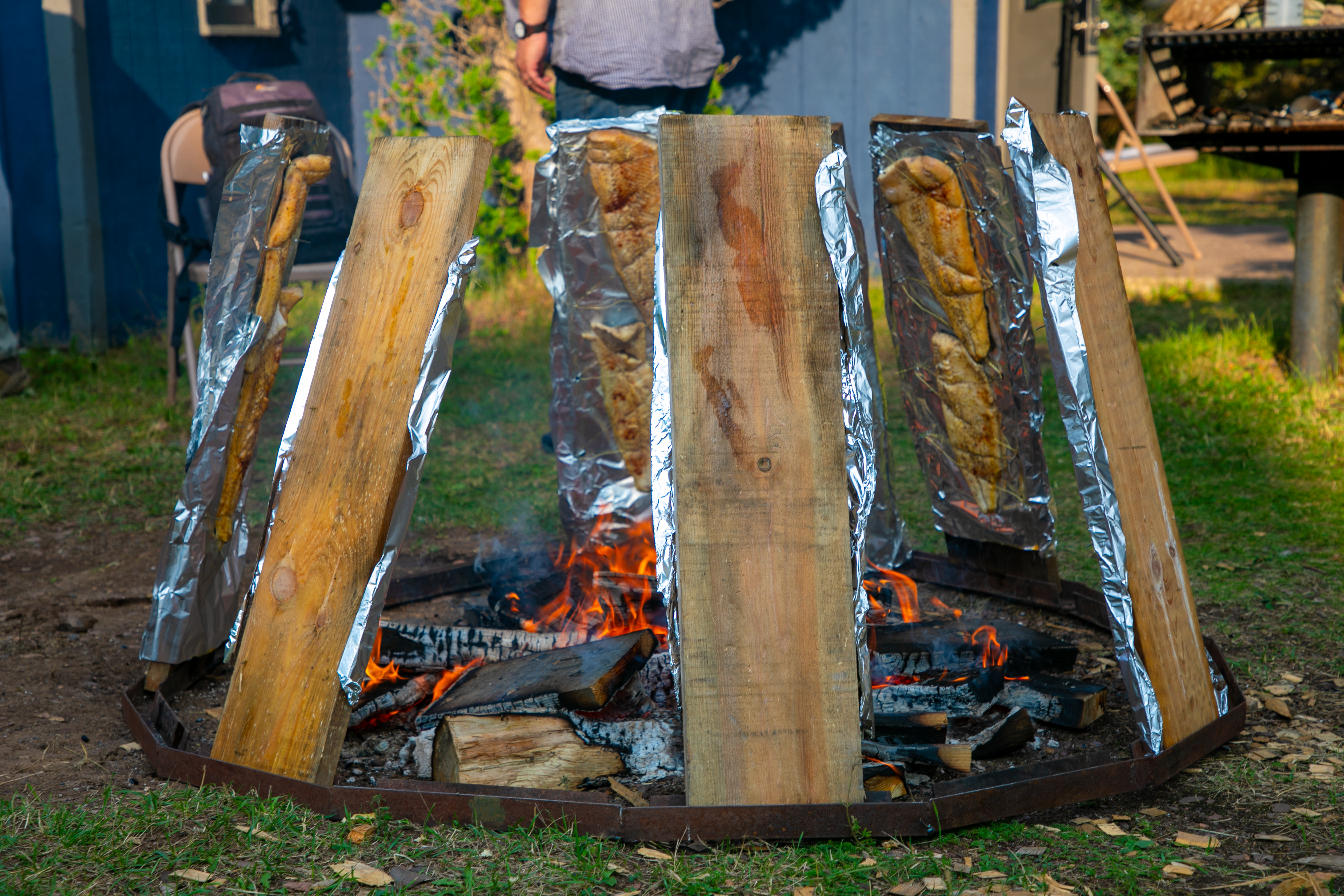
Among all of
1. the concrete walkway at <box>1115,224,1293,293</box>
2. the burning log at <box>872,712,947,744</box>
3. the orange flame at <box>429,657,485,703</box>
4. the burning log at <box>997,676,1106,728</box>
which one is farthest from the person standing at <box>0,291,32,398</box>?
the concrete walkway at <box>1115,224,1293,293</box>

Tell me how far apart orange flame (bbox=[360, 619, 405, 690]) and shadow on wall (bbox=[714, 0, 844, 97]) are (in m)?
6.44

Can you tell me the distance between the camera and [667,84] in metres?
3.87

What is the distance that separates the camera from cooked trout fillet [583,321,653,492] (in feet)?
11.1

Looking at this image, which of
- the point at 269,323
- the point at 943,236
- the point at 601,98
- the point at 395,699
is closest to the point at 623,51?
the point at 601,98

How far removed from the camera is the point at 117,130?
7.01 meters

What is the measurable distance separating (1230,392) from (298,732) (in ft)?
16.4

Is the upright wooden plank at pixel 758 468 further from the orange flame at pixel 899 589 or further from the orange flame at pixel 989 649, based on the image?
the orange flame at pixel 899 589

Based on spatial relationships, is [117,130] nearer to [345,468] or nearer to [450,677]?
[450,677]

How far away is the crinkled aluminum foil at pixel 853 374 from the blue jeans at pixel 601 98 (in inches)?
73.4

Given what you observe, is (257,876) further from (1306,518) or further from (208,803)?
(1306,518)

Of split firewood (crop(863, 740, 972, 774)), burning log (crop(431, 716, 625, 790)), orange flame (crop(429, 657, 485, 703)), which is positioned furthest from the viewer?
orange flame (crop(429, 657, 485, 703))

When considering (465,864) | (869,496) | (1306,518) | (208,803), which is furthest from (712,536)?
(1306,518)

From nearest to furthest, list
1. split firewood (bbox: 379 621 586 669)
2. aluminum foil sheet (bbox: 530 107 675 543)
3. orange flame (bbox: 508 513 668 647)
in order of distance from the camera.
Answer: split firewood (bbox: 379 621 586 669) < orange flame (bbox: 508 513 668 647) < aluminum foil sheet (bbox: 530 107 675 543)

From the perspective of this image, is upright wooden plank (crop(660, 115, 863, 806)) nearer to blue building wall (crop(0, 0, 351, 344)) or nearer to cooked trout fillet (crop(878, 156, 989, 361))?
cooked trout fillet (crop(878, 156, 989, 361))
